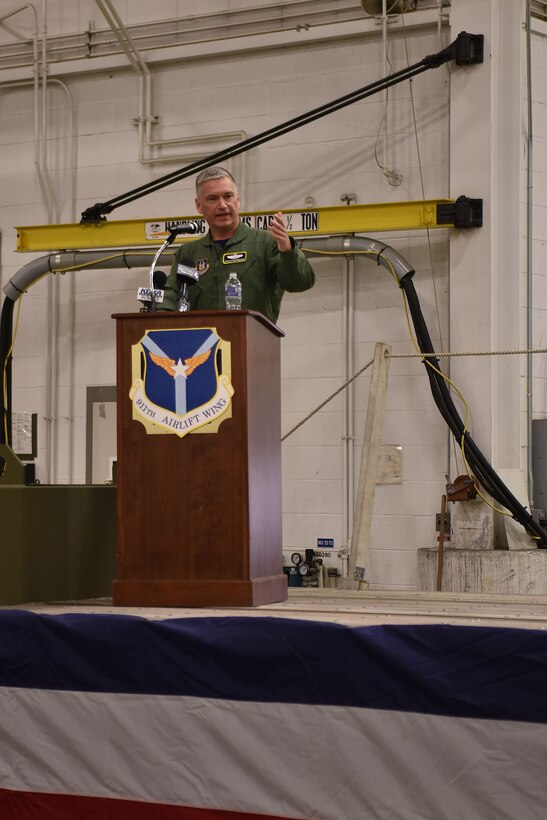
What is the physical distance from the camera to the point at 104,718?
196 centimetres

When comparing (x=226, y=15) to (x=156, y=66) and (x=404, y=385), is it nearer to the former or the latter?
(x=156, y=66)

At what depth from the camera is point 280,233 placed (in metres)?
2.30

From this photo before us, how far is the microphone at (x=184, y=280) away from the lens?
2338mm

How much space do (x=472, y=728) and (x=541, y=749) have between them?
0.12m

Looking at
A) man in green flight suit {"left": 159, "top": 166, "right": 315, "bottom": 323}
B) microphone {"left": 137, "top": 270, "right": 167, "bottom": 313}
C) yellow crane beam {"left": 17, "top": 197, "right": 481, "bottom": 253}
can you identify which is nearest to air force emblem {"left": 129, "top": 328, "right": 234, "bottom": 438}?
microphone {"left": 137, "top": 270, "right": 167, "bottom": 313}

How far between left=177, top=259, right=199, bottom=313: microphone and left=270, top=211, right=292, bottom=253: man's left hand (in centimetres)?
22

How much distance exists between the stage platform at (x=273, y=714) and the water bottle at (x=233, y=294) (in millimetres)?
762

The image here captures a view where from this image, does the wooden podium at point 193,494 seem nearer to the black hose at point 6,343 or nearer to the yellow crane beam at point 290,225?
the yellow crane beam at point 290,225

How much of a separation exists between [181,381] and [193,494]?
0.26 m

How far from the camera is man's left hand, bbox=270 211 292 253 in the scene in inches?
90.0

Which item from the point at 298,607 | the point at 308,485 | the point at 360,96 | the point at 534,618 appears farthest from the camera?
the point at 308,485

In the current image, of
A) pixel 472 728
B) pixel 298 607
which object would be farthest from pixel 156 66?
pixel 472 728

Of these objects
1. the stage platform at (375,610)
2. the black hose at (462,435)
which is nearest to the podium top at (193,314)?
the stage platform at (375,610)

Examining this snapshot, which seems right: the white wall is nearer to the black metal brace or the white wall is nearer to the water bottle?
the black metal brace
